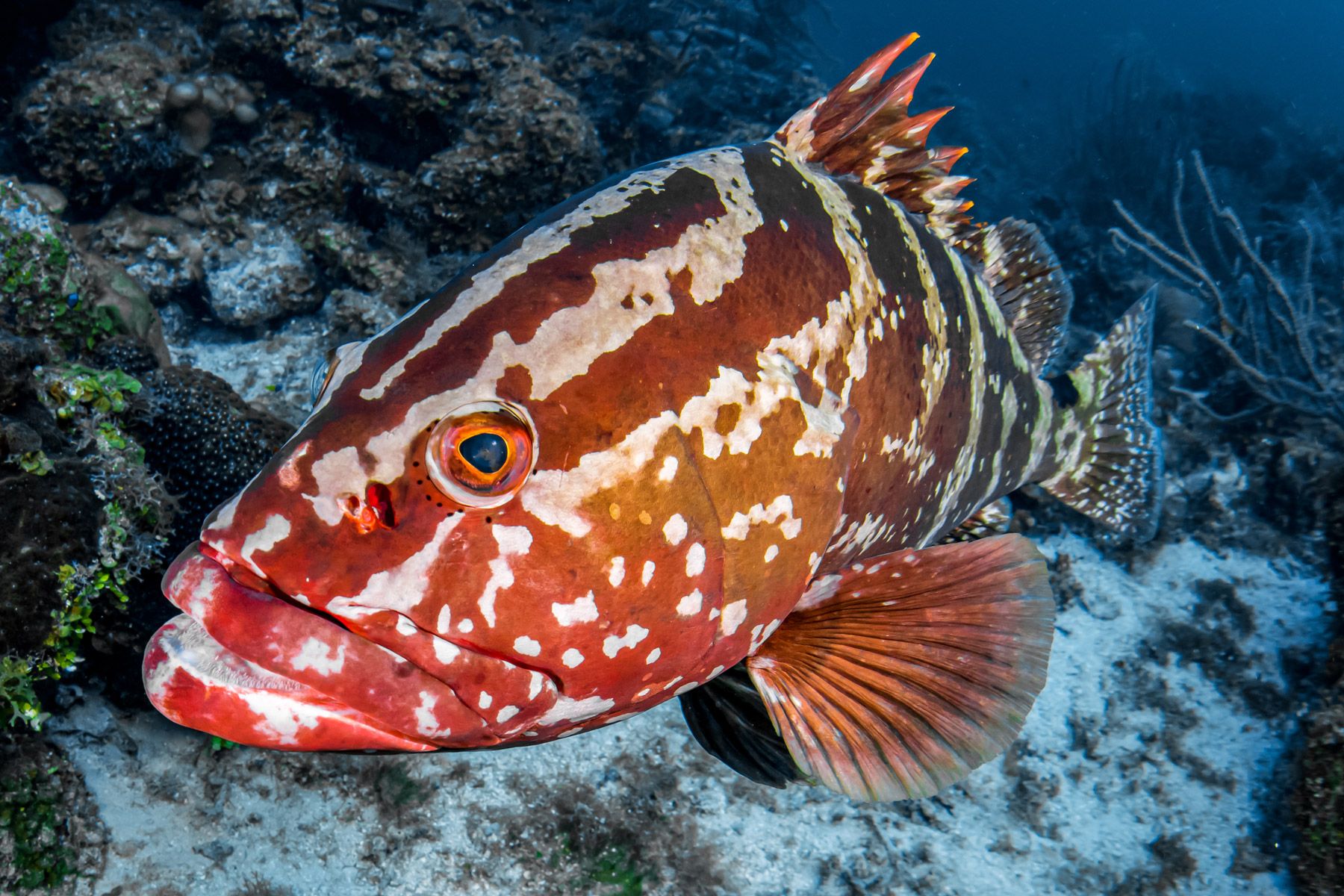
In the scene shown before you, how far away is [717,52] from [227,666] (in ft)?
46.3

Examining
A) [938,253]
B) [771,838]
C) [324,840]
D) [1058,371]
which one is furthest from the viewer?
[1058,371]

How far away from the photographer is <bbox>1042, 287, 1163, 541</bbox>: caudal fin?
4.11 metres

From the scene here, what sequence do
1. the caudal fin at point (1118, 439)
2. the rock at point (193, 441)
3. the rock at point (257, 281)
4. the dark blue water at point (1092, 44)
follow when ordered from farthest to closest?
1. the dark blue water at point (1092, 44)
2. the rock at point (257, 281)
3. the caudal fin at point (1118, 439)
4. the rock at point (193, 441)

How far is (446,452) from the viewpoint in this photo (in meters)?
1.35

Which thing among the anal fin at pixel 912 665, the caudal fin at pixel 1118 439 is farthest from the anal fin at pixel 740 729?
the caudal fin at pixel 1118 439

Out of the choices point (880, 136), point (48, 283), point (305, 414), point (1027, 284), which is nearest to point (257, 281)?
point (305, 414)

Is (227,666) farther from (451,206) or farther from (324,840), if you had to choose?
(451,206)

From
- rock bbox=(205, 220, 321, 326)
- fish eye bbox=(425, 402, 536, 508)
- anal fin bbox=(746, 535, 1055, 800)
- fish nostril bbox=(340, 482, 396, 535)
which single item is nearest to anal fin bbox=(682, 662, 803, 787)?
anal fin bbox=(746, 535, 1055, 800)

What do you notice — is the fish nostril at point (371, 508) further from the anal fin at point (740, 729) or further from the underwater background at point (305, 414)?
the underwater background at point (305, 414)

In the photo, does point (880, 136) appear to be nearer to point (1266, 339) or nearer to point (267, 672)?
point (267, 672)

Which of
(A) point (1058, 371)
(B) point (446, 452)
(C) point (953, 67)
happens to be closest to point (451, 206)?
(B) point (446, 452)

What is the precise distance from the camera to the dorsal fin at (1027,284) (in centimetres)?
318

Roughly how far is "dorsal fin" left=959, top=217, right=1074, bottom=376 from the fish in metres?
0.67

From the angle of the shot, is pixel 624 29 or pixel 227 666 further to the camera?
pixel 624 29
